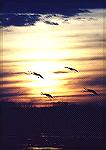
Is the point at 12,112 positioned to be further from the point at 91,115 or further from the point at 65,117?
the point at 65,117

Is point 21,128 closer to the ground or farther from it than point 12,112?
closer to the ground

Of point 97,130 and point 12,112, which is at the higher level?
point 12,112

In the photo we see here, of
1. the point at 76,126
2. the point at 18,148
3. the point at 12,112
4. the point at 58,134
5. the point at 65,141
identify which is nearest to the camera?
the point at 18,148

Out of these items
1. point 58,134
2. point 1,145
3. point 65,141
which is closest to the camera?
point 1,145

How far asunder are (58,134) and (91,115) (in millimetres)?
10017

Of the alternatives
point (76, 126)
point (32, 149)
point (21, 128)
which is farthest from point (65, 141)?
point (32, 149)

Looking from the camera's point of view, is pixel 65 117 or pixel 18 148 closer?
pixel 18 148

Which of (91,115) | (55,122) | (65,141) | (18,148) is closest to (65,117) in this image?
(55,122)

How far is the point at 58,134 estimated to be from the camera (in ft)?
144

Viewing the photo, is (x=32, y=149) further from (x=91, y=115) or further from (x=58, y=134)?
(x=58, y=134)

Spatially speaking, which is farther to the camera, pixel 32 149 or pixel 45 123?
pixel 45 123

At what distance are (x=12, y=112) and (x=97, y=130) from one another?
31.6 ft

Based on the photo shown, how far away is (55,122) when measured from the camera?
136 ft

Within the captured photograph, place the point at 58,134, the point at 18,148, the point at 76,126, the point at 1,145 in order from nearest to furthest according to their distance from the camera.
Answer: the point at 1,145
the point at 18,148
the point at 76,126
the point at 58,134
